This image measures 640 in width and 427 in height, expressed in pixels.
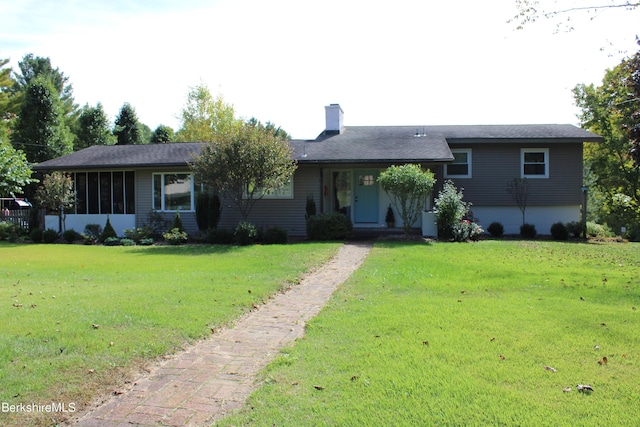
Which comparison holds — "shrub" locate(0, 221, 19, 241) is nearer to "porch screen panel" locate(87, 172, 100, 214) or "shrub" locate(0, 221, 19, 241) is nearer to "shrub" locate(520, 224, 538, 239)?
"porch screen panel" locate(87, 172, 100, 214)

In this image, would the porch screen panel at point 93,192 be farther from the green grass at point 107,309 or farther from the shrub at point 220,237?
the green grass at point 107,309

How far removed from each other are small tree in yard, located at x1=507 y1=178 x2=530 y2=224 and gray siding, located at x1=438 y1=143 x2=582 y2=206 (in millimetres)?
185

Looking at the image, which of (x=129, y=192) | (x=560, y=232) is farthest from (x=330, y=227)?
(x=129, y=192)

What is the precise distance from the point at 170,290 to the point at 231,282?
117 cm

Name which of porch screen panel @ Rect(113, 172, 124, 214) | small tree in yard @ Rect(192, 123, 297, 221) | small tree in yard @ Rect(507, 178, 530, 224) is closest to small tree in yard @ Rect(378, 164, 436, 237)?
small tree in yard @ Rect(192, 123, 297, 221)

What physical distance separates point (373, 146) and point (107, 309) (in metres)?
14.0

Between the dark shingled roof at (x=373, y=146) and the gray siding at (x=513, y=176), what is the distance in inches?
24.5

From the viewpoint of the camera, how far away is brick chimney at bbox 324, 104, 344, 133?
2156 cm

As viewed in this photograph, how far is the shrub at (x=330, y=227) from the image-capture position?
52.7 feet

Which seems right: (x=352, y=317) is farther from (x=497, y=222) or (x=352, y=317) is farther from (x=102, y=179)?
(x=102, y=179)

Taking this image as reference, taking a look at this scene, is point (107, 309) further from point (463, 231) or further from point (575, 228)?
point (575, 228)

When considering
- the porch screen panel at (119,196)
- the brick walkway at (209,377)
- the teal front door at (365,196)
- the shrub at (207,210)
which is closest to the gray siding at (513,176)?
the teal front door at (365,196)

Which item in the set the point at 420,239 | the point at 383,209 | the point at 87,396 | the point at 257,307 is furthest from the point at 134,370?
the point at 383,209

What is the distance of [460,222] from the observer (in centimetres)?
1591
